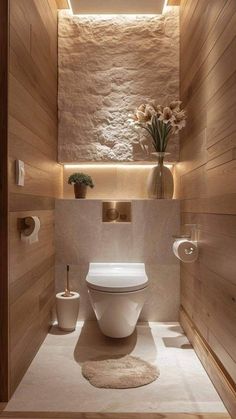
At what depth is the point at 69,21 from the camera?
259cm

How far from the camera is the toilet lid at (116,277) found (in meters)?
1.80

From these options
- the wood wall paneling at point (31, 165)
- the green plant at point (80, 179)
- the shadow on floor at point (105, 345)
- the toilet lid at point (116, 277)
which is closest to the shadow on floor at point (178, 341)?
the shadow on floor at point (105, 345)

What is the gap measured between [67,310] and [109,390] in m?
0.78

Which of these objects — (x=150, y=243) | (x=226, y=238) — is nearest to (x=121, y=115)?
(x=150, y=243)

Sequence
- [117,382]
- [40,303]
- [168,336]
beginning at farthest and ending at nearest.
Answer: [168,336]
[40,303]
[117,382]

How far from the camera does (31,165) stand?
1795mm

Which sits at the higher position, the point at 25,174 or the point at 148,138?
the point at 148,138

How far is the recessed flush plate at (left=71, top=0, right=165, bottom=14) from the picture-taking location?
2.41m

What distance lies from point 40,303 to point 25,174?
2.87 feet

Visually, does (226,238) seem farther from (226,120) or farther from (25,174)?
(25,174)

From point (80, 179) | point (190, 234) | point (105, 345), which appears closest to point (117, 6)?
point (80, 179)

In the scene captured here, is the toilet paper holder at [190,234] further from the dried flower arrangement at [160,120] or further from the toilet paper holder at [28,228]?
the toilet paper holder at [28,228]

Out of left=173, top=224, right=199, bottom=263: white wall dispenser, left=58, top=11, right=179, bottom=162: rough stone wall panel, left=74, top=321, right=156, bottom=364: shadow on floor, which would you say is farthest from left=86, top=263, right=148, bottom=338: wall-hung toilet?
left=58, top=11, right=179, bottom=162: rough stone wall panel

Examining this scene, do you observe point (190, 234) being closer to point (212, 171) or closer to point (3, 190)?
point (212, 171)
